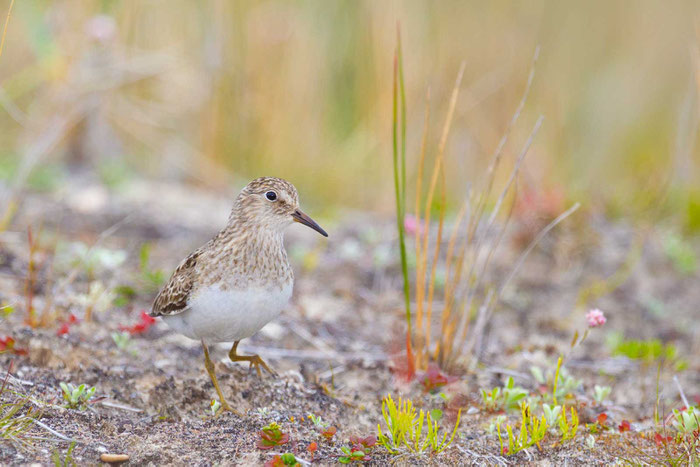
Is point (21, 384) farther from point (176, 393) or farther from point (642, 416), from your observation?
point (642, 416)

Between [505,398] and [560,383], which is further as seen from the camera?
[560,383]

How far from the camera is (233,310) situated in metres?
4.14

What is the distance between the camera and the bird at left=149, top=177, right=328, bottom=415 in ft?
13.8

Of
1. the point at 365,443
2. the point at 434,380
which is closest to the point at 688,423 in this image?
the point at 434,380

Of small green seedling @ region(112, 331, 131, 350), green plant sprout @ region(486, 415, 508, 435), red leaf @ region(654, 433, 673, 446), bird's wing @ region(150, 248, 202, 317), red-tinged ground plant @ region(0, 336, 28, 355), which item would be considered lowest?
green plant sprout @ region(486, 415, 508, 435)

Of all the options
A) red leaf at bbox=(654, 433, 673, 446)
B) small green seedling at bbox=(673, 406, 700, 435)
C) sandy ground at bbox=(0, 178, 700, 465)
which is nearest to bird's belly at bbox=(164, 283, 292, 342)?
sandy ground at bbox=(0, 178, 700, 465)

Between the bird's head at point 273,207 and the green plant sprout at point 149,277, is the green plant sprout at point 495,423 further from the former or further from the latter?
the green plant sprout at point 149,277

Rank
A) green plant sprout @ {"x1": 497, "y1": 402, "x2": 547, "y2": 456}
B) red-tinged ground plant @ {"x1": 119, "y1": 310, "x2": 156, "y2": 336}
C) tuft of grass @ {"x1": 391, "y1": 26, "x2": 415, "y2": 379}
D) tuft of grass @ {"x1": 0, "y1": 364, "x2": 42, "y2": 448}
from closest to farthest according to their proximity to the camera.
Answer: tuft of grass @ {"x1": 0, "y1": 364, "x2": 42, "y2": 448} < green plant sprout @ {"x1": 497, "y1": 402, "x2": 547, "y2": 456} < tuft of grass @ {"x1": 391, "y1": 26, "x2": 415, "y2": 379} < red-tinged ground plant @ {"x1": 119, "y1": 310, "x2": 156, "y2": 336}

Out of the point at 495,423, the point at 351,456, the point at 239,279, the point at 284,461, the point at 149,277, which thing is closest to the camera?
the point at 284,461

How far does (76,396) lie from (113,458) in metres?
0.59

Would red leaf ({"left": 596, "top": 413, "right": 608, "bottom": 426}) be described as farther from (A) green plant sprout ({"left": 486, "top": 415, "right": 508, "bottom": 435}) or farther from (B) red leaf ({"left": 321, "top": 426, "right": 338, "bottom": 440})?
(B) red leaf ({"left": 321, "top": 426, "right": 338, "bottom": 440})

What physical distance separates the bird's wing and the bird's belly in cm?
8

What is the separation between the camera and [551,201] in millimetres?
7129

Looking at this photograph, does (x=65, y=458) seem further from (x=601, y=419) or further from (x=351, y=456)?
(x=601, y=419)
